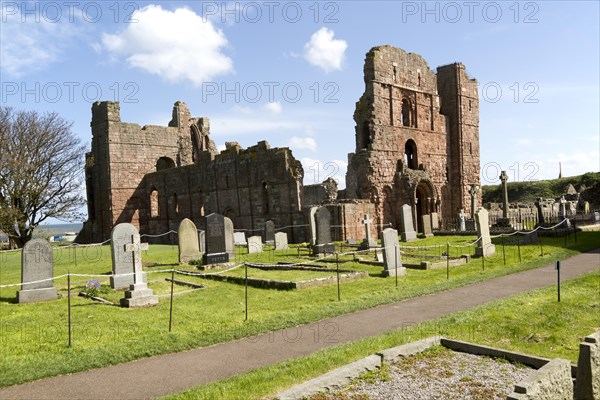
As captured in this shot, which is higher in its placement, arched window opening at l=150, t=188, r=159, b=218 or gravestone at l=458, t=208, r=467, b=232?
arched window opening at l=150, t=188, r=159, b=218

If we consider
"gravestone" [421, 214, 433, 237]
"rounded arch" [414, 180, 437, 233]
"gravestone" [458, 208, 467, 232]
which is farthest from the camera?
"rounded arch" [414, 180, 437, 233]

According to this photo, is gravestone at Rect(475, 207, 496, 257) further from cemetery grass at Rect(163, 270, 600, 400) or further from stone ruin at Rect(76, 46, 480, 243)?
stone ruin at Rect(76, 46, 480, 243)

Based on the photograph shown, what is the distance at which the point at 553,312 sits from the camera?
8492mm

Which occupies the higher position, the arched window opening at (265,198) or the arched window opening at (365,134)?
the arched window opening at (365,134)

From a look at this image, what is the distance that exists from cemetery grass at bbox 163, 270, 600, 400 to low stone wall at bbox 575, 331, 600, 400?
2933 millimetres

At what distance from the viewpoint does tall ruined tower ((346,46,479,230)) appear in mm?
30062

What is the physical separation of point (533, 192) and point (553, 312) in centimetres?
5944

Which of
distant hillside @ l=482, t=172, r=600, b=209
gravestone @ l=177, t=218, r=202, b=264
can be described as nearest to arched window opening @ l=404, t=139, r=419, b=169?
gravestone @ l=177, t=218, r=202, b=264

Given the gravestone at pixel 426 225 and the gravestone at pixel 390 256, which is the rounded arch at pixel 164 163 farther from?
the gravestone at pixel 390 256

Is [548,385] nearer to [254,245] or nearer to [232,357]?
[232,357]

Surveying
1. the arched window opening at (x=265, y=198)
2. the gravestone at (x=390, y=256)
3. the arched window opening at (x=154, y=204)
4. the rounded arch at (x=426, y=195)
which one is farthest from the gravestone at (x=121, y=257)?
the arched window opening at (x=154, y=204)

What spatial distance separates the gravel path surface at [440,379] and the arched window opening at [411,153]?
28258 mm

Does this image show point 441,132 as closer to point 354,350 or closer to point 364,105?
point 364,105

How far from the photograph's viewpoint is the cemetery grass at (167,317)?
23.3ft
